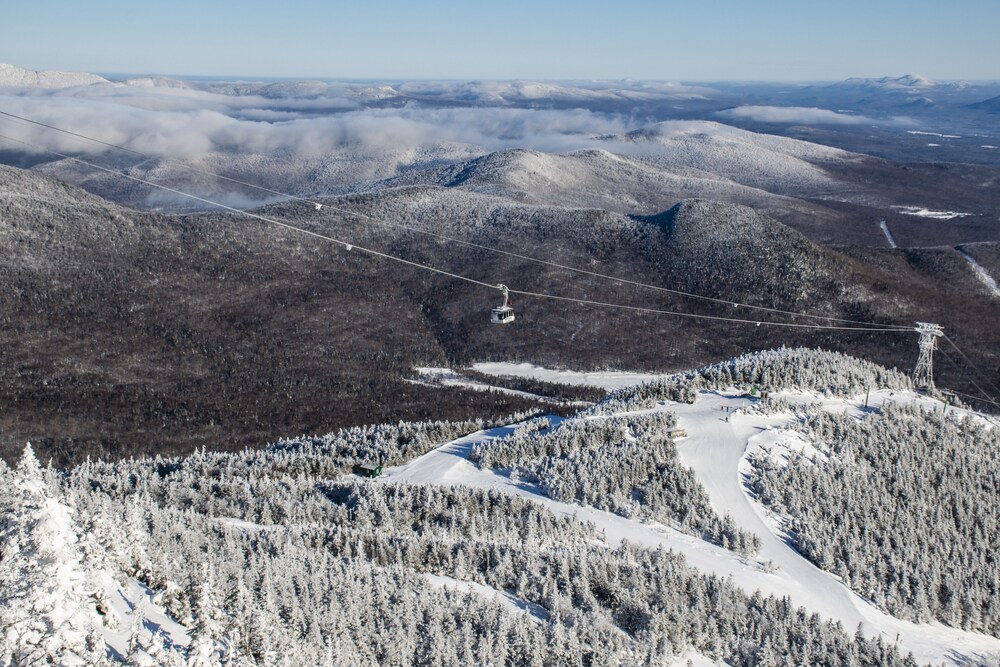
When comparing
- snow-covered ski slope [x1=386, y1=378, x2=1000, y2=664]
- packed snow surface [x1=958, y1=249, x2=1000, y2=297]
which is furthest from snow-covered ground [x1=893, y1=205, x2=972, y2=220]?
snow-covered ski slope [x1=386, y1=378, x2=1000, y2=664]

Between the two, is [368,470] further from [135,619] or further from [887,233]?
[887,233]

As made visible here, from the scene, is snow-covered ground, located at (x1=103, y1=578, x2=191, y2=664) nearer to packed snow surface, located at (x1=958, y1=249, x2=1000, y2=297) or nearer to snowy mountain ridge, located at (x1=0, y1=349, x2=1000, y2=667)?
snowy mountain ridge, located at (x1=0, y1=349, x2=1000, y2=667)

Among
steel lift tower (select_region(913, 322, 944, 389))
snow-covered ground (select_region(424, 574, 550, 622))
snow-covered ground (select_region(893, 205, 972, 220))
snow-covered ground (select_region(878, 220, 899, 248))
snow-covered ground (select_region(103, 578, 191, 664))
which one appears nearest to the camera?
snow-covered ground (select_region(103, 578, 191, 664))

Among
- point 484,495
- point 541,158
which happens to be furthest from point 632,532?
point 541,158

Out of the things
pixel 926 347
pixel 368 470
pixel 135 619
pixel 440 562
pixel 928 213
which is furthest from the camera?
pixel 928 213

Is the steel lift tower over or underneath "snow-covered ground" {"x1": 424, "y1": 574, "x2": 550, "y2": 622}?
over

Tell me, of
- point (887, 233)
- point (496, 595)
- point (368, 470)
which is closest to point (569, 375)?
point (368, 470)
